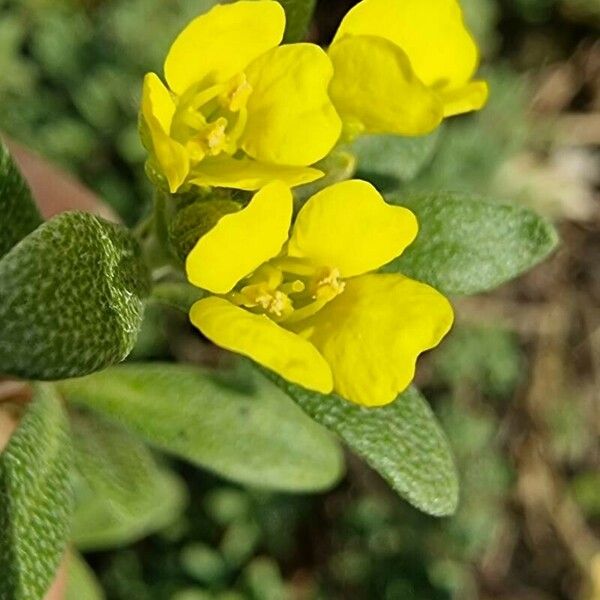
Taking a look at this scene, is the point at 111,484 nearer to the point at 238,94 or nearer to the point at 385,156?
the point at 385,156

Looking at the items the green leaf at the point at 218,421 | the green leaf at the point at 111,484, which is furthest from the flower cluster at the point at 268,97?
the green leaf at the point at 111,484

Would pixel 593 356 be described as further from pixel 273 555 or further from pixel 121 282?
pixel 121 282

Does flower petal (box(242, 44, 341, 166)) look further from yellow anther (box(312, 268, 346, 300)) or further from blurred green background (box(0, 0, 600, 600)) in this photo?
blurred green background (box(0, 0, 600, 600))

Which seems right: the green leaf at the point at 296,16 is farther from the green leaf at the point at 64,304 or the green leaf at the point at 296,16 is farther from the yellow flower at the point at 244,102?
the green leaf at the point at 64,304

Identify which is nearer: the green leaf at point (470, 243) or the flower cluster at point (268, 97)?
the flower cluster at point (268, 97)

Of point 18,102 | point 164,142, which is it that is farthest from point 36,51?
point 164,142

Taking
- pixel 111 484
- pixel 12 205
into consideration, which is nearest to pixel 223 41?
pixel 12 205

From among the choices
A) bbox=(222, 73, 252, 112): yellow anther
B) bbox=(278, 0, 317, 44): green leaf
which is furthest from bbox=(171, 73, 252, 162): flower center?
bbox=(278, 0, 317, 44): green leaf
